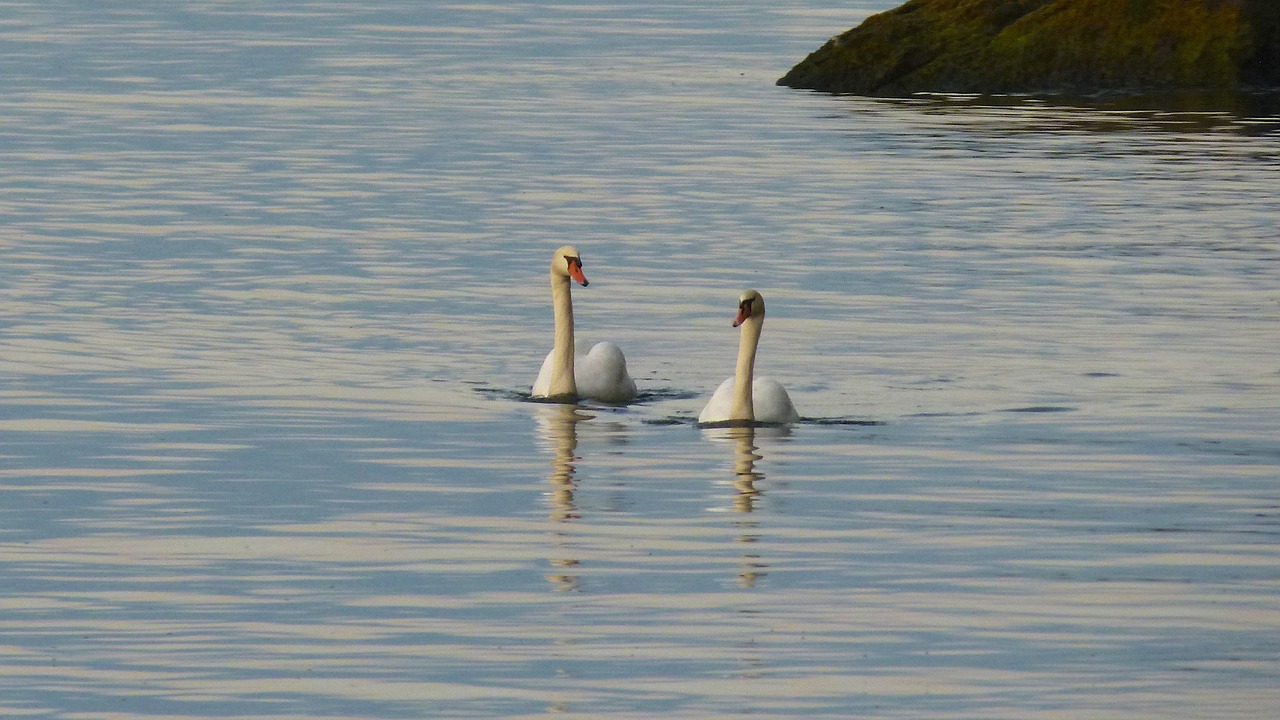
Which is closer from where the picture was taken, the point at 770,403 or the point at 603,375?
the point at 770,403

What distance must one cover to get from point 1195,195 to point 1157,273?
873cm

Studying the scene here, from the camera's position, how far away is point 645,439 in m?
18.8

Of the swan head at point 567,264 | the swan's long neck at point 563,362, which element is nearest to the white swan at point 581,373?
the swan's long neck at point 563,362

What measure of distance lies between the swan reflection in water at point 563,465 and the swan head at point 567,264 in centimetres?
133

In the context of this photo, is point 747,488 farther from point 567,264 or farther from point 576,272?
point 567,264

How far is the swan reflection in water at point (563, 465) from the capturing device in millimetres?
14227

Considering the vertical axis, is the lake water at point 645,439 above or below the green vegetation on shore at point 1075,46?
below

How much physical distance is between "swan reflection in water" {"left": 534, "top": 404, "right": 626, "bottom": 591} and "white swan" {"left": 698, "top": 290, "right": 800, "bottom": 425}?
71 cm

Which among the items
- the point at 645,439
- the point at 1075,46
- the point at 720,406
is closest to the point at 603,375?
the point at 720,406

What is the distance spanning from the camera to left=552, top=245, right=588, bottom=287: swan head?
21.1m

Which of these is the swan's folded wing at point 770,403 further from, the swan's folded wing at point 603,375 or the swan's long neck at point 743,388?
the swan's folded wing at point 603,375

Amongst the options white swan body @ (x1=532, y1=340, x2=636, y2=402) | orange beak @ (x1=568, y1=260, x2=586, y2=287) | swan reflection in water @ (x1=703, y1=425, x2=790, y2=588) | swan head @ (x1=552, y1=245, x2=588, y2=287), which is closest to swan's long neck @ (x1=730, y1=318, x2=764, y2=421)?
swan reflection in water @ (x1=703, y1=425, x2=790, y2=588)

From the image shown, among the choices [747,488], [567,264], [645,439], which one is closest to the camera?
[747,488]

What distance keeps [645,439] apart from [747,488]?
224 cm
